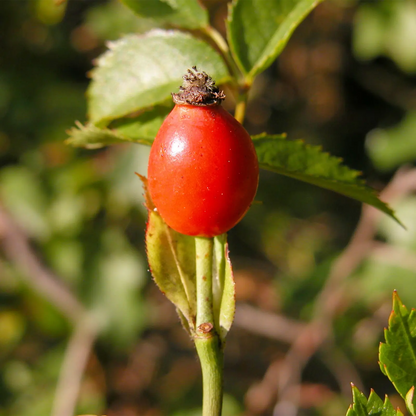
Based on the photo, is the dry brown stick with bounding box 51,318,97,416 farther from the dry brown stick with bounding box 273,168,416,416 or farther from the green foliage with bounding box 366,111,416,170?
the green foliage with bounding box 366,111,416,170

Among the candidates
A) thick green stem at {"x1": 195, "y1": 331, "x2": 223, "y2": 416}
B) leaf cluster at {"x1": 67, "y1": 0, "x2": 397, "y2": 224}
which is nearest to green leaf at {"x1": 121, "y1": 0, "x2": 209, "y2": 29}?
leaf cluster at {"x1": 67, "y1": 0, "x2": 397, "y2": 224}

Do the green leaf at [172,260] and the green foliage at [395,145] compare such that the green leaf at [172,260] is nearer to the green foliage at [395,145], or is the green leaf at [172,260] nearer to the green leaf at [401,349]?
the green leaf at [401,349]

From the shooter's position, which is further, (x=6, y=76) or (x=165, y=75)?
(x=6, y=76)

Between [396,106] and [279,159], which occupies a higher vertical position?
[279,159]

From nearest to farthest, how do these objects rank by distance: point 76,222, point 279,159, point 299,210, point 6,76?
point 279,159 < point 76,222 < point 6,76 < point 299,210

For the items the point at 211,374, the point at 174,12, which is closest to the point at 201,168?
the point at 211,374

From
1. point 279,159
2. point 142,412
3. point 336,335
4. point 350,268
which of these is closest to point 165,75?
point 279,159

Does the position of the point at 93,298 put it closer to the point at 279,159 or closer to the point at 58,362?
the point at 58,362
